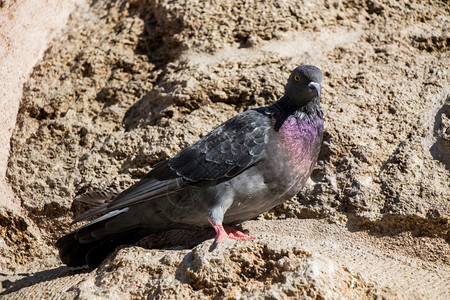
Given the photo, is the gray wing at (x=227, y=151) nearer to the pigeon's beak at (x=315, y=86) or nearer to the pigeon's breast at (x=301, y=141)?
the pigeon's breast at (x=301, y=141)

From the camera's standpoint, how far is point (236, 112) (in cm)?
539

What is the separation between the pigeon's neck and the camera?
4480mm

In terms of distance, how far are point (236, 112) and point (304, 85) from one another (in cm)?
113

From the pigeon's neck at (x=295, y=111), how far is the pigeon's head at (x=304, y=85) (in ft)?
0.11

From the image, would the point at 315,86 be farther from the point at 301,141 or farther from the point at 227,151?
the point at 227,151

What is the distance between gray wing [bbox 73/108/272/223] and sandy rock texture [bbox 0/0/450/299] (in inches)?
20.7

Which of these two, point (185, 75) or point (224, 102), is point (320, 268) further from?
point (185, 75)

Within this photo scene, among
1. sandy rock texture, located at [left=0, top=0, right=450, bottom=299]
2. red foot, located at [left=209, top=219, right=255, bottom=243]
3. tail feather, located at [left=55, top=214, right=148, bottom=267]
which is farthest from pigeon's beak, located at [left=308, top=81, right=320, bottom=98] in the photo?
tail feather, located at [left=55, top=214, right=148, bottom=267]

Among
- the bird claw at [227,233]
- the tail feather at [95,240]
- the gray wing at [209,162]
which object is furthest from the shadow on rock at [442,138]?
the tail feather at [95,240]

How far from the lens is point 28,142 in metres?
5.64

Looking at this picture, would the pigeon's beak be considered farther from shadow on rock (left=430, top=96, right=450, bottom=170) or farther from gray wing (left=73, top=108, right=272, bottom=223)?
shadow on rock (left=430, top=96, right=450, bottom=170)

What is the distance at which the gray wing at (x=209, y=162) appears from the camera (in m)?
4.25

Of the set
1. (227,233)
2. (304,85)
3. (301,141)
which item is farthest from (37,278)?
(304,85)

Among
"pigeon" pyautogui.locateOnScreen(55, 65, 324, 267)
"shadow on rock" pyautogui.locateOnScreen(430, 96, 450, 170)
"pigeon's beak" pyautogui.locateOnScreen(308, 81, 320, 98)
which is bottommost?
"shadow on rock" pyautogui.locateOnScreen(430, 96, 450, 170)
